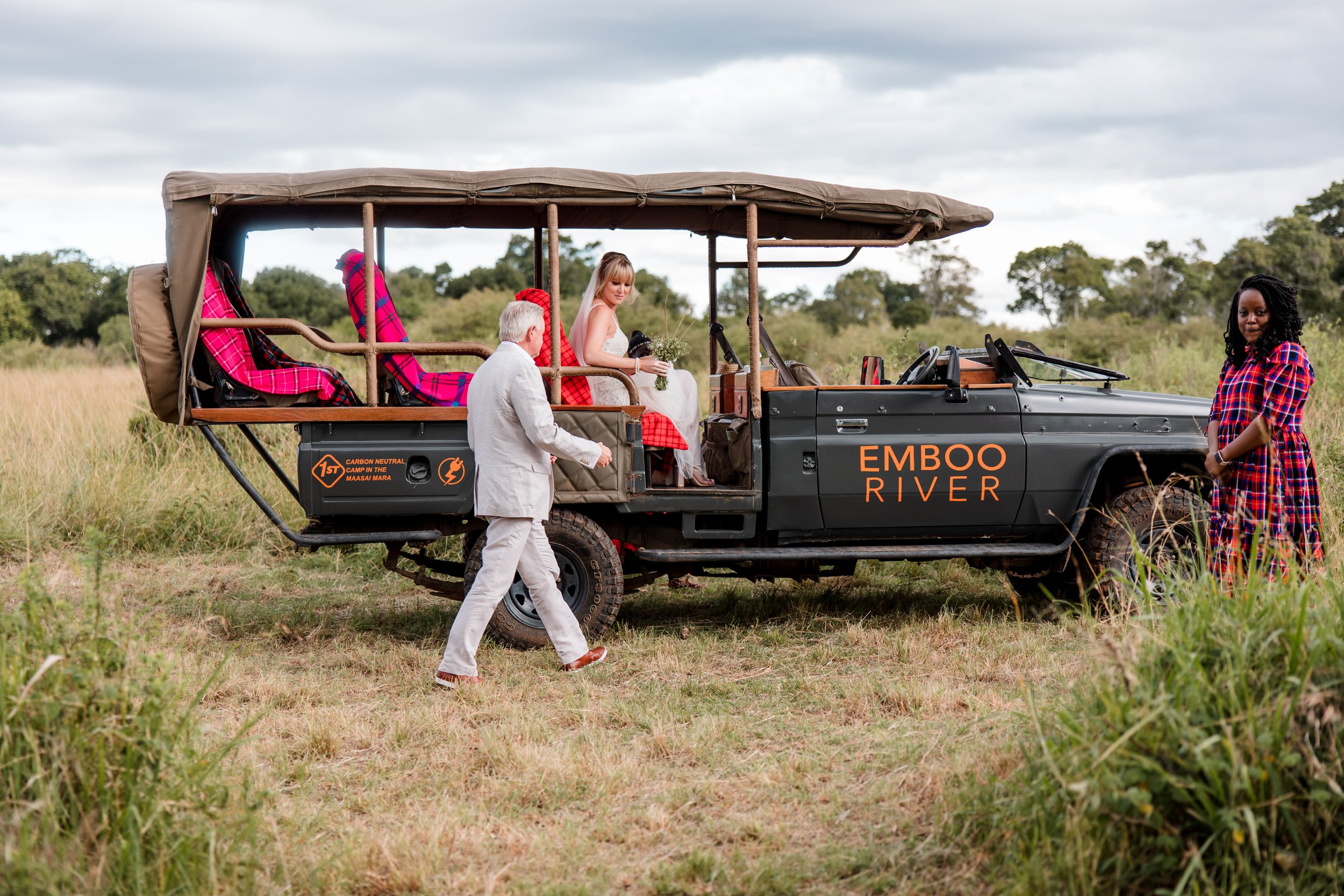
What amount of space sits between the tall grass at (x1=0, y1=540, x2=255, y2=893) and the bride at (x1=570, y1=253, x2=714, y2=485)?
10.6ft

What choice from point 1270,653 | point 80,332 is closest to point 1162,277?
point 80,332

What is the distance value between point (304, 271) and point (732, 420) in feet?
101

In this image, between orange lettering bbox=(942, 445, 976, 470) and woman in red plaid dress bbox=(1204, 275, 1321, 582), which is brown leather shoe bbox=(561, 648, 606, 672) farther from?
woman in red plaid dress bbox=(1204, 275, 1321, 582)

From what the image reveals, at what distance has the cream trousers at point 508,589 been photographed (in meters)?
5.38

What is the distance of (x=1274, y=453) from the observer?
503cm

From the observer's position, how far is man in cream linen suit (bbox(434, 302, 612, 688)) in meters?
5.32

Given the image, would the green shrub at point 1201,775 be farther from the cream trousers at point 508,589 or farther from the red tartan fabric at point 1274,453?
the cream trousers at point 508,589

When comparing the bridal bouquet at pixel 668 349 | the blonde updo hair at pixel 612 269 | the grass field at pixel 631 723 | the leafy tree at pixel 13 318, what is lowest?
the grass field at pixel 631 723

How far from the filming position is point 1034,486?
6121mm

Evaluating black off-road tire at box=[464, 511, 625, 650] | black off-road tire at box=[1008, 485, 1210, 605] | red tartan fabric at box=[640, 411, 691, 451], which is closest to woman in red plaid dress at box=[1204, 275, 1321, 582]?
black off-road tire at box=[1008, 485, 1210, 605]

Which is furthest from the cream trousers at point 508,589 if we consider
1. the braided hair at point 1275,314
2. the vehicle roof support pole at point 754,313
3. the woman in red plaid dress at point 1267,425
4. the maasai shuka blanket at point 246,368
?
the braided hair at point 1275,314

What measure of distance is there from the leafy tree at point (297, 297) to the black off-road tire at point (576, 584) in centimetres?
2244

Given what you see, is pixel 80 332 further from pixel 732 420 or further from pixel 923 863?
pixel 923 863

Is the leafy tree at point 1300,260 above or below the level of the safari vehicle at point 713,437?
above
